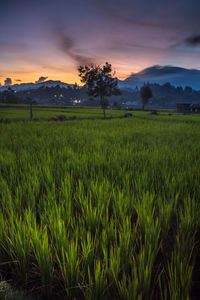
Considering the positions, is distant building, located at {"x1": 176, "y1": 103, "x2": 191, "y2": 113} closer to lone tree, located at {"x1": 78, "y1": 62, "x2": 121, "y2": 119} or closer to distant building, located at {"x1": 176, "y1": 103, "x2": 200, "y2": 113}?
distant building, located at {"x1": 176, "y1": 103, "x2": 200, "y2": 113}

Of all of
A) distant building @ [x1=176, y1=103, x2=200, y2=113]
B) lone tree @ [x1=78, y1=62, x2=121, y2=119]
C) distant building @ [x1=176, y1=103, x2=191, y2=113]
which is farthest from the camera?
distant building @ [x1=176, y1=103, x2=191, y2=113]

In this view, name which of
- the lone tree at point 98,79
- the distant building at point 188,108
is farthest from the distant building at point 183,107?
the lone tree at point 98,79

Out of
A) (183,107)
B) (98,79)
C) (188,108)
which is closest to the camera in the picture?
(98,79)

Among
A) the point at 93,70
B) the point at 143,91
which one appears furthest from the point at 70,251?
the point at 143,91

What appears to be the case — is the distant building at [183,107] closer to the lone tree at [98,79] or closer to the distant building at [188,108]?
the distant building at [188,108]

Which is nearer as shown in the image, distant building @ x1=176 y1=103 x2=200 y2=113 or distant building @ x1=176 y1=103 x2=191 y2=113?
distant building @ x1=176 y1=103 x2=200 y2=113

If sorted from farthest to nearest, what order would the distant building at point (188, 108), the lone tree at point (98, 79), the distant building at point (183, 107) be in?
1. the distant building at point (183, 107)
2. the distant building at point (188, 108)
3. the lone tree at point (98, 79)

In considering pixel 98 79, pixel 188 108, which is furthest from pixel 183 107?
pixel 98 79

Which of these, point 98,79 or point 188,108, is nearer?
point 98,79

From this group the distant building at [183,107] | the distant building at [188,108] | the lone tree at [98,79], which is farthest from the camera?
the distant building at [183,107]

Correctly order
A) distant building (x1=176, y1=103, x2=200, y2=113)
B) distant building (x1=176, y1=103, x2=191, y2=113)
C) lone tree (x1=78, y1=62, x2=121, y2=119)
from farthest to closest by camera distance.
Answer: distant building (x1=176, y1=103, x2=191, y2=113) < distant building (x1=176, y1=103, x2=200, y2=113) < lone tree (x1=78, y1=62, x2=121, y2=119)

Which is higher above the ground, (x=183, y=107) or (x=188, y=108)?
(x=183, y=107)

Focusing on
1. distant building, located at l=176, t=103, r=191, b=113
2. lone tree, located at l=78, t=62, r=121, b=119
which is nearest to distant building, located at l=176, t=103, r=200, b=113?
distant building, located at l=176, t=103, r=191, b=113

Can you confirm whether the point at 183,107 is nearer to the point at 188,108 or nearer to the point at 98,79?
the point at 188,108
